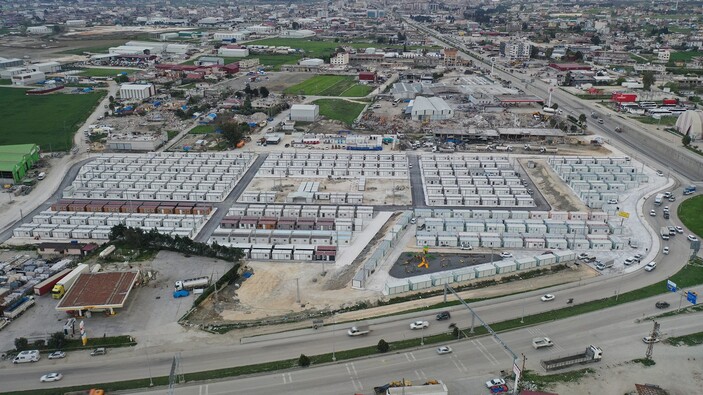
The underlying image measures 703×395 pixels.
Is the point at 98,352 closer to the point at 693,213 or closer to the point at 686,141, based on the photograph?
the point at 693,213

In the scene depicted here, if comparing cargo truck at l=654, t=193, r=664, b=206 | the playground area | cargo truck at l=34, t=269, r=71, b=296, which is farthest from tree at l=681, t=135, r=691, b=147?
cargo truck at l=34, t=269, r=71, b=296

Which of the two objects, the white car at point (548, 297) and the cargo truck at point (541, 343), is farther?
the white car at point (548, 297)

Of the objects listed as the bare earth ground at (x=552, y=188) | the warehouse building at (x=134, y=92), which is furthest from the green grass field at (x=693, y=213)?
the warehouse building at (x=134, y=92)

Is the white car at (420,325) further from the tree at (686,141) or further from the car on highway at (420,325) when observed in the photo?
the tree at (686,141)

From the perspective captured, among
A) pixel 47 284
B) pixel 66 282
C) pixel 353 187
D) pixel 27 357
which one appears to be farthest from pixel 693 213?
pixel 47 284

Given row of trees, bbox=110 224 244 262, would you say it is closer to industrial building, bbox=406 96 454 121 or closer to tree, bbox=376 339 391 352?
tree, bbox=376 339 391 352

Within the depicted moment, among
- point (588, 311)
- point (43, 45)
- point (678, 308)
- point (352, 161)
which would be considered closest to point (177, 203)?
point (352, 161)
